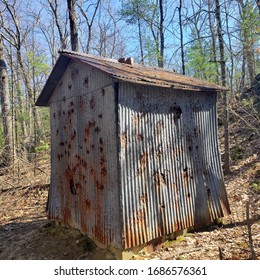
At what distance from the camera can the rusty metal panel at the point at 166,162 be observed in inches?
184

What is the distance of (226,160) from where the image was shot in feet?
32.5

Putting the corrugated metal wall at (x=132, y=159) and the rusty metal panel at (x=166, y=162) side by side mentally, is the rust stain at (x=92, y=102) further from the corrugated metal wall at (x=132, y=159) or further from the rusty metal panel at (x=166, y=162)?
the rusty metal panel at (x=166, y=162)

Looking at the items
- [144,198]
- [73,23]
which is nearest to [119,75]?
[144,198]

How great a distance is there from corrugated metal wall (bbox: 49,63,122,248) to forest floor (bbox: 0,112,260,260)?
48 centimetres

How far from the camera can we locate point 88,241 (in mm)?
5492

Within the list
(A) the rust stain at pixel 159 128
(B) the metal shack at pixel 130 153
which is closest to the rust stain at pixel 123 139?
(B) the metal shack at pixel 130 153

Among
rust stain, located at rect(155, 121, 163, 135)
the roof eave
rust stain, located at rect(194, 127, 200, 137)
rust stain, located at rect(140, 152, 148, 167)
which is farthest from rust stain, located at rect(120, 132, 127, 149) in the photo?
the roof eave

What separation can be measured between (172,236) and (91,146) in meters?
2.55

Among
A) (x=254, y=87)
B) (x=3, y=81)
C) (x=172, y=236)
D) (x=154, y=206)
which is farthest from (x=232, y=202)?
(x=3, y=81)

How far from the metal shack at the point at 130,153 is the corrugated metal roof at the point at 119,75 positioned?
3 cm

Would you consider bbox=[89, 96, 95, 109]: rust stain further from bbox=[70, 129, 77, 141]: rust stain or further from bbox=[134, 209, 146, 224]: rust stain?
bbox=[134, 209, 146, 224]: rust stain

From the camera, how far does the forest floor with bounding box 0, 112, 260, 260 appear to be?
475 centimetres

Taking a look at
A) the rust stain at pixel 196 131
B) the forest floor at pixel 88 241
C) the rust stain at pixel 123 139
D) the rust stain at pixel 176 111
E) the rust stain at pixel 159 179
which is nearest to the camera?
the rust stain at pixel 123 139
